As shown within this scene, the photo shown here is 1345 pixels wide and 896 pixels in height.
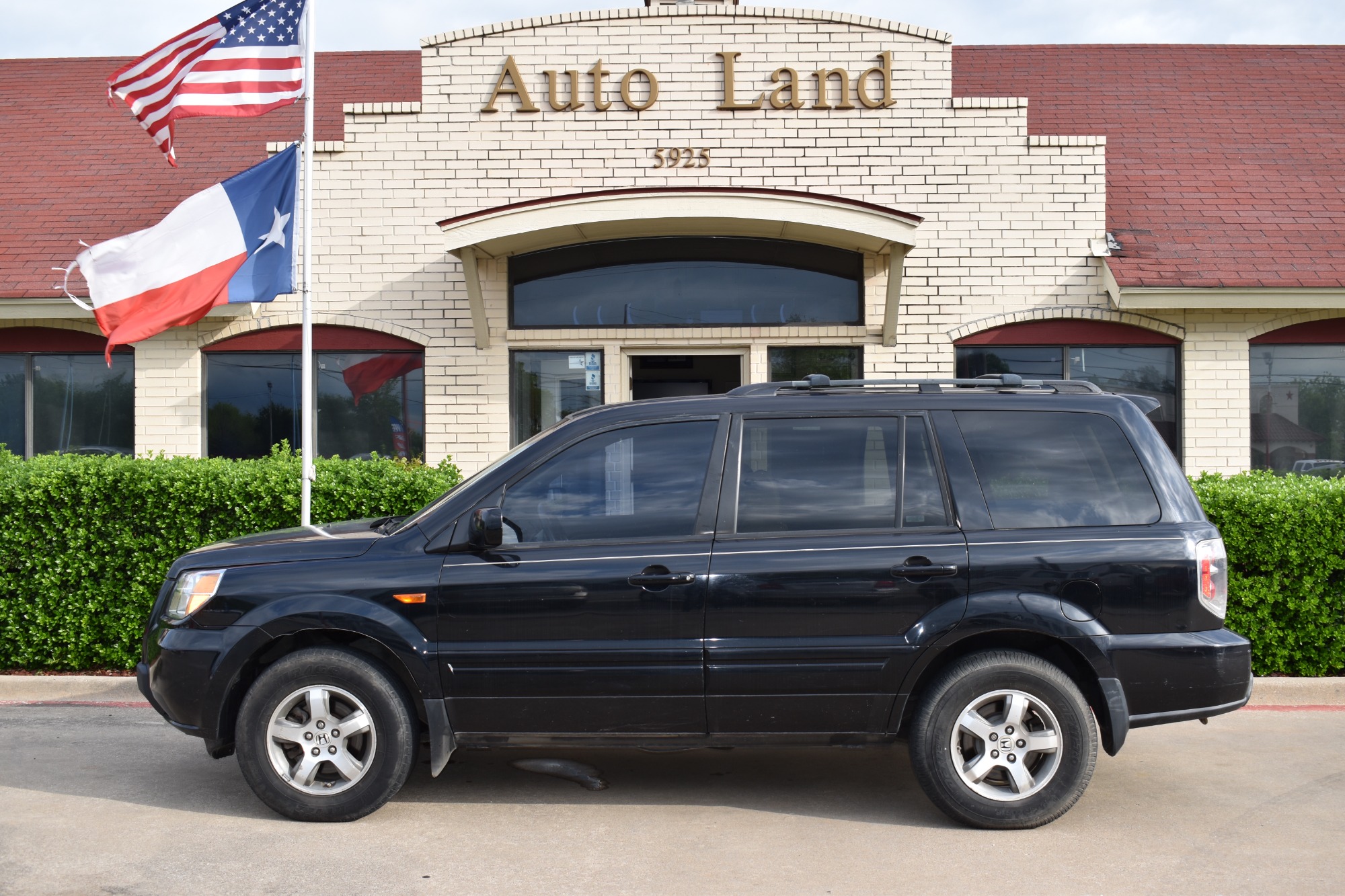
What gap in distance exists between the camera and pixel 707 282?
10539 mm

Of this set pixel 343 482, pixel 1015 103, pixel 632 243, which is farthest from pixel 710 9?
pixel 343 482

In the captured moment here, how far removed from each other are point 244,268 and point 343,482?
1791 millimetres

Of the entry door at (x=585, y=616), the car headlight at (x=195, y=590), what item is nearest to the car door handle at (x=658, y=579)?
the entry door at (x=585, y=616)

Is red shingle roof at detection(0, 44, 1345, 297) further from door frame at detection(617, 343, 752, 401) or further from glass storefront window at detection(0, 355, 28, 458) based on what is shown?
door frame at detection(617, 343, 752, 401)

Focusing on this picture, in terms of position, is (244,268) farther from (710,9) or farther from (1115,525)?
(1115,525)

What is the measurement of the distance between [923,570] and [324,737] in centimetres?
280

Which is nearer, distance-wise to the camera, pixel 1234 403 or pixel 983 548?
pixel 983 548

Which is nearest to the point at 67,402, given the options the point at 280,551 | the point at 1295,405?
the point at 280,551

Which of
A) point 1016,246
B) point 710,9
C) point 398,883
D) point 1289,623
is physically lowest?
point 398,883

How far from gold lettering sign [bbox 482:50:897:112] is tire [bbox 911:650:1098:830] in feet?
22.4

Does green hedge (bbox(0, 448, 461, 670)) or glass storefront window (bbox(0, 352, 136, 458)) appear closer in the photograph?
green hedge (bbox(0, 448, 461, 670))

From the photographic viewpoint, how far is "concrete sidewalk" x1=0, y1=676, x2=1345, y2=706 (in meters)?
7.47

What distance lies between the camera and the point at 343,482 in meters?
8.02

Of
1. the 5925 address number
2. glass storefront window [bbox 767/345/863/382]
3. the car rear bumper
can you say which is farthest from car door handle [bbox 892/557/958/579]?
the 5925 address number
